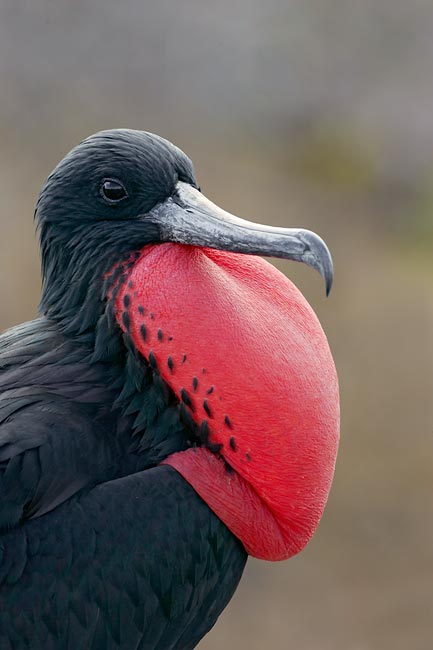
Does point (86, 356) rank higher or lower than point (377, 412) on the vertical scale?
higher

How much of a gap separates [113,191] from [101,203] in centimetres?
3

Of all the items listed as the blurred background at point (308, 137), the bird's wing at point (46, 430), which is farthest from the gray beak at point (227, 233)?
the blurred background at point (308, 137)

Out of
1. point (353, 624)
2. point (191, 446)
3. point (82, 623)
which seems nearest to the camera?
point (82, 623)

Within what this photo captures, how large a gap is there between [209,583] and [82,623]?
0.27m

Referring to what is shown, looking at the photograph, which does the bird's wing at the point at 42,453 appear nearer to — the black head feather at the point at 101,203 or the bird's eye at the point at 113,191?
the black head feather at the point at 101,203

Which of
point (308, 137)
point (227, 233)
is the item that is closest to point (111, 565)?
point (227, 233)

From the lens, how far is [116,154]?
2268 millimetres

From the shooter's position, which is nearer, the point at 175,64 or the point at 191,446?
the point at 191,446

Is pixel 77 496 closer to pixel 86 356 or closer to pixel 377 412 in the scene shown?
pixel 86 356

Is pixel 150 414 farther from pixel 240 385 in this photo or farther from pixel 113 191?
pixel 113 191

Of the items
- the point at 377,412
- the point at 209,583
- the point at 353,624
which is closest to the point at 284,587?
the point at 353,624

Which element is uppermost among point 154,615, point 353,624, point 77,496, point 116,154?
point 116,154

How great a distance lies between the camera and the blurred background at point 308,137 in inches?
216

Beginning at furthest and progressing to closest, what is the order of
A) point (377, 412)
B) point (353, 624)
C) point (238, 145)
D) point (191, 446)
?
point (238, 145) → point (377, 412) → point (353, 624) → point (191, 446)
